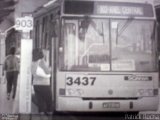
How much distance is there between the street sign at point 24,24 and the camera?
31.4 feet

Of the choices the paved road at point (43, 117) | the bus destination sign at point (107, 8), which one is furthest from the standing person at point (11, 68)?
the bus destination sign at point (107, 8)

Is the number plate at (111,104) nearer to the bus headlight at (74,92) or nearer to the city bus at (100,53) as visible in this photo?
the city bus at (100,53)

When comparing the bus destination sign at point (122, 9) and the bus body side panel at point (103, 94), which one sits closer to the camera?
the bus body side panel at point (103, 94)

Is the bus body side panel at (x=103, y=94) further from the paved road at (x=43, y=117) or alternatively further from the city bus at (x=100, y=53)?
the paved road at (x=43, y=117)

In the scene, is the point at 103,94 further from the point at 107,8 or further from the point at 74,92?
the point at 107,8

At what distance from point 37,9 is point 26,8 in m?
0.14

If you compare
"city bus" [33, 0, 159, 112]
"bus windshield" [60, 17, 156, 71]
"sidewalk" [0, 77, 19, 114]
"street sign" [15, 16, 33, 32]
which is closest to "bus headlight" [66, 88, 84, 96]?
"city bus" [33, 0, 159, 112]

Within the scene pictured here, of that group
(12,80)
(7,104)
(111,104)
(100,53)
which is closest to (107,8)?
(100,53)

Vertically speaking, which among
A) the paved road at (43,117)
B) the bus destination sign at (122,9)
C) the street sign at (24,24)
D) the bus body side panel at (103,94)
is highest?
the bus destination sign at (122,9)

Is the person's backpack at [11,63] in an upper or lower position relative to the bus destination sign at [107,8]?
lower

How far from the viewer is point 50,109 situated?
9727 millimetres

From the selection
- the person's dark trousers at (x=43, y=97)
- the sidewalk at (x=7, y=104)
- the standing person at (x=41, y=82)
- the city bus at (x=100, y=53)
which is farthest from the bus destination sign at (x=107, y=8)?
the sidewalk at (x=7, y=104)

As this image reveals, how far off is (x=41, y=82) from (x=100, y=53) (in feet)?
2.75

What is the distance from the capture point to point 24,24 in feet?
31.5
